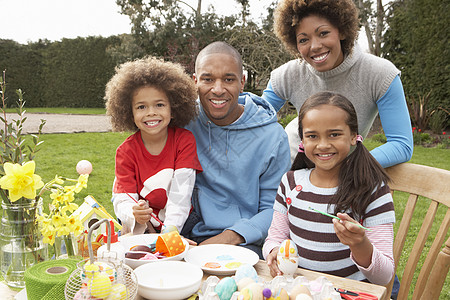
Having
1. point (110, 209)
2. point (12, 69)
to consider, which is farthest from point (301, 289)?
point (12, 69)

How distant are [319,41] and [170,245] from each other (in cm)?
154

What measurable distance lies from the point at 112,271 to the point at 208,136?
1409 mm

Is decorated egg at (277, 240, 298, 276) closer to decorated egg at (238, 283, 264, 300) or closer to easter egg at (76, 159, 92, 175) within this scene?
decorated egg at (238, 283, 264, 300)

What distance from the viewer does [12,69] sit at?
16.9m

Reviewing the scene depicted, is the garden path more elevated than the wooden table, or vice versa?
the wooden table

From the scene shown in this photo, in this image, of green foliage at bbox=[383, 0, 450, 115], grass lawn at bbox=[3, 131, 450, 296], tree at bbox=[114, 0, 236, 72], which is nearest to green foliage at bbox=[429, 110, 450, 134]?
green foliage at bbox=[383, 0, 450, 115]

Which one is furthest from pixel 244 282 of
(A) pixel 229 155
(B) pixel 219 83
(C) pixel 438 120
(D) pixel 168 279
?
(C) pixel 438 120

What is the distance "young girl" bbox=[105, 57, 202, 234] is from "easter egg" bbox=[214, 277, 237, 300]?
36.6 inches

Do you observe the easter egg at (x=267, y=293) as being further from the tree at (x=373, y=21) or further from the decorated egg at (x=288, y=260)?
the tree at (x=373, y=21)

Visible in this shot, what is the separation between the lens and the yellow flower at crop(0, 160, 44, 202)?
1.33 meters

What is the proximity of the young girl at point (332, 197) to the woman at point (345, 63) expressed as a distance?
1.76ft

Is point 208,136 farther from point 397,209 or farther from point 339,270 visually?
point 397,209

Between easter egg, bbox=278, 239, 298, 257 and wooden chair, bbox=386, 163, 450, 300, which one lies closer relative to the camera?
easter egg, bbox=278, 239, 298, 257

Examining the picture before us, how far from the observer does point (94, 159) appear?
7.45 m
